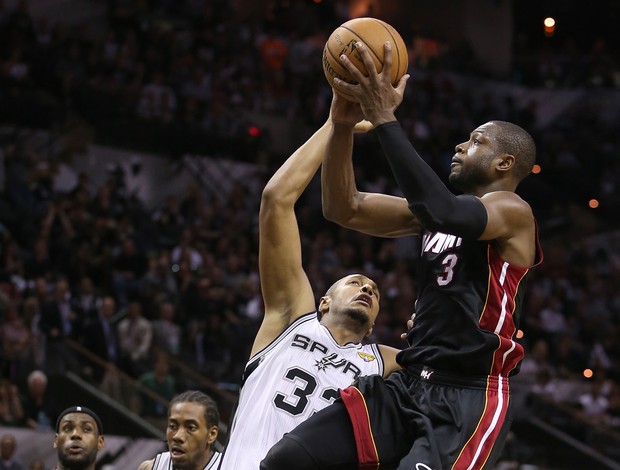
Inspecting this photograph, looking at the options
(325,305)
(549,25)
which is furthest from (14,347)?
(549,25)

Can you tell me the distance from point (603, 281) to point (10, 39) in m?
9.95

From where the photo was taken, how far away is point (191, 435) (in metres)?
6.30

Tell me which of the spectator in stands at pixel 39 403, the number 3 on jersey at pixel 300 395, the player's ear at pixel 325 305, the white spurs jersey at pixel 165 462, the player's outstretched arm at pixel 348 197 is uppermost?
the player's outstretched arm at pixel 348 197

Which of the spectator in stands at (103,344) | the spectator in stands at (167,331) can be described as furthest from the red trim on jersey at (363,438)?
the spectator in stands at (167,331)

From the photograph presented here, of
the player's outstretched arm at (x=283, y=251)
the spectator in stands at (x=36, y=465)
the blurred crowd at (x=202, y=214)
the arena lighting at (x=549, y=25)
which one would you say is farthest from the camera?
the arena lighting at (x=549, y=25)

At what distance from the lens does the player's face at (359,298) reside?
5836 millimetres

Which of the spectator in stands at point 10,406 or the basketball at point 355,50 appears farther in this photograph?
the spectator in stands at point 10,406

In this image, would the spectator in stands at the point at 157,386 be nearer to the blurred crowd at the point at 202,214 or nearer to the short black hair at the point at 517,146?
the blurred crowd at the point at 202,214

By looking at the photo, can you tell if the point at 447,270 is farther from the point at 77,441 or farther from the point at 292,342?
the point at 77,441

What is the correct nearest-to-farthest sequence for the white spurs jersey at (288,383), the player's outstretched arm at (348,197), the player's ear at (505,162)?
the player's ear at (505,162), the player's outstretched arm at (348,197), the white spurs jersey at (288,383)

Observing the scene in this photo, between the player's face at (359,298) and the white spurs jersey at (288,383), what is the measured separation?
0.15 meters

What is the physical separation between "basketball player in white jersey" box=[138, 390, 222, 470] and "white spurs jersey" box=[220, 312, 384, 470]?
63 cm

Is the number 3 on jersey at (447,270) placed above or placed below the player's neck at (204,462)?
above

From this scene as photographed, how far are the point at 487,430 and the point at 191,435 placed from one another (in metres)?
2.28
